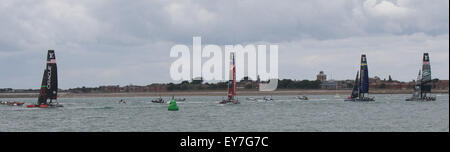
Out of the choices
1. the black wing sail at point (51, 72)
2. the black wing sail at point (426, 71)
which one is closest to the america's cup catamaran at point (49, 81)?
the black wing sail at point (51, 72)

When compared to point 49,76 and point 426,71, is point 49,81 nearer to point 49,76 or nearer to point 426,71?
point 49,76

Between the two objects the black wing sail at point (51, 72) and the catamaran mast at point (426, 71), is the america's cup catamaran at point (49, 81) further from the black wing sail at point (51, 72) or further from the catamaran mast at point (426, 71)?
the catamaran mast at point (426, 71)

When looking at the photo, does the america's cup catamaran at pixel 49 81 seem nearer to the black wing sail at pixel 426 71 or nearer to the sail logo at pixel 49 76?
the sail logo at pixel 49 76

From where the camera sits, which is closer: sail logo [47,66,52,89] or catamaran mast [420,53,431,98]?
sail logo [47,66,52,89]

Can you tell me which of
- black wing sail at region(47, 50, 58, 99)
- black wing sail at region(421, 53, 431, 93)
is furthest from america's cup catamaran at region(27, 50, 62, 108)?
black wing sail at region(421, 53, 431, 93)

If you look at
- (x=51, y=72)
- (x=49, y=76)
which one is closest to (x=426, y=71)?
(x=51, y=72)

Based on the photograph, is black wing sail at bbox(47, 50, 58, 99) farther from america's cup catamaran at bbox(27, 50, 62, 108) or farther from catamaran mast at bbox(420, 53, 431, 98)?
catamaran mast at bbox(420, 53, 431, 98)

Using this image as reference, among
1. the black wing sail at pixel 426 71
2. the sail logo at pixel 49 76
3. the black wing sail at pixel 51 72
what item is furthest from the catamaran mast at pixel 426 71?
the sail logo at pixel 49 76

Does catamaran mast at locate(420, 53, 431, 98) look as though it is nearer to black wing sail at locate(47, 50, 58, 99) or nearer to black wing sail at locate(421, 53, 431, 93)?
black wing sail at locate(421, 53, 431, 93)

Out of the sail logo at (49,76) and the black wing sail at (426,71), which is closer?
the sail logo at (49,76)
